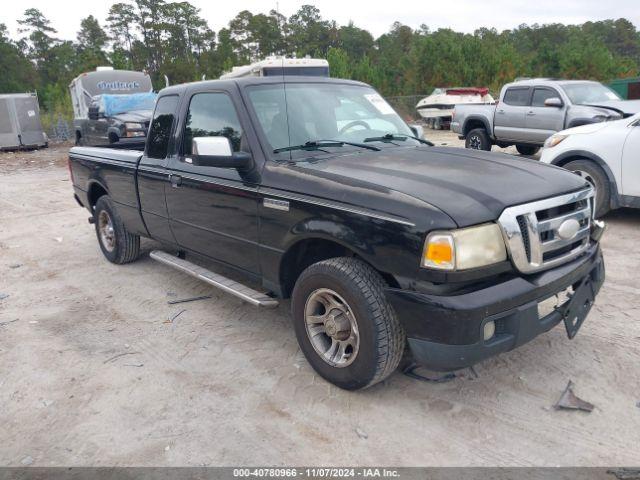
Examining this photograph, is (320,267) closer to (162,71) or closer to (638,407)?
(638,407)

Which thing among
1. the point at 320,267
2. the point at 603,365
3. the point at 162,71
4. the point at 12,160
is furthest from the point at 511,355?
the point at 162,71

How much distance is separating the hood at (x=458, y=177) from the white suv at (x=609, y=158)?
337 centimetres

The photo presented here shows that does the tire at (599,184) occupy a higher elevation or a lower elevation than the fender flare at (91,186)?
lower

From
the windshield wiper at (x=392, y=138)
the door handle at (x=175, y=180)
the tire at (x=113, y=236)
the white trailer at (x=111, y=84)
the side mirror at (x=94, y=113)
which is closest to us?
the windshield wiper at (x=392, y=138)

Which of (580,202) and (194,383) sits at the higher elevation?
(580,202)

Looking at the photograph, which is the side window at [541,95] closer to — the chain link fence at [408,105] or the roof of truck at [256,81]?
the roof of truck at [256,81]

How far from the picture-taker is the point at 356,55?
7806 centimetres

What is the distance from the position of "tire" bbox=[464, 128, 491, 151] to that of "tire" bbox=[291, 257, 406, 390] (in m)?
11.2

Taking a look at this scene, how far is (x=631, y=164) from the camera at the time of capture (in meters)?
6.27

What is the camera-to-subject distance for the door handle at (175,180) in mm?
4398

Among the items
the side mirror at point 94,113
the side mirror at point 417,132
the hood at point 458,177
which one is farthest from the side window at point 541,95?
the side mirror at point 94,113

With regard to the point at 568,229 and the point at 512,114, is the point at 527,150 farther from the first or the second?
the point at 568,229

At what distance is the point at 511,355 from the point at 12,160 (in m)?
20.0

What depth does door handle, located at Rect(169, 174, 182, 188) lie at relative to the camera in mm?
4398
